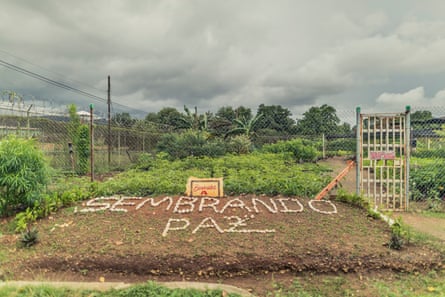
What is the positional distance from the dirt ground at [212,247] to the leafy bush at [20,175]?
0.40m

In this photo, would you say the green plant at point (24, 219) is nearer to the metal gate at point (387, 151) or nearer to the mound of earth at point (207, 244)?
the mound of earth at point (207, 244)

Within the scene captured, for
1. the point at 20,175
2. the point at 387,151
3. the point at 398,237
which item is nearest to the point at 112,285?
the point at 20,175

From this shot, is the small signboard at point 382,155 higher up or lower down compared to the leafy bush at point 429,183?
higher up

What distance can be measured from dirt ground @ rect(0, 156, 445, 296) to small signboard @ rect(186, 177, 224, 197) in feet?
1.72

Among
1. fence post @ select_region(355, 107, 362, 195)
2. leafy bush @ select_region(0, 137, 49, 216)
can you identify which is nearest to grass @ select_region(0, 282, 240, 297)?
leafy bush @ select_region(0, 137, 49, 216)

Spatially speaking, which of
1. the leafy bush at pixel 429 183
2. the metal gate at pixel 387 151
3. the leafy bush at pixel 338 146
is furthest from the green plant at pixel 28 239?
the leafy bush at pixel 338 146

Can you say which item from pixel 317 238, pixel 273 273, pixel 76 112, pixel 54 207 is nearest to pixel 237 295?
pixel 273 273

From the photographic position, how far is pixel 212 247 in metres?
3.19

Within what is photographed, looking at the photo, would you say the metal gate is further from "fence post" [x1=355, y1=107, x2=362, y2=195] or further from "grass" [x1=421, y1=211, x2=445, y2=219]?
"grass" [x1=421, y1=211, x2=445, y2=219]

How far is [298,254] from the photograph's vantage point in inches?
120

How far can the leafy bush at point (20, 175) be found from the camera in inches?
156

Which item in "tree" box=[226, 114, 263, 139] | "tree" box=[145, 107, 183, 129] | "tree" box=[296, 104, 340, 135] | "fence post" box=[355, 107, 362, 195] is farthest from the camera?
"tree" box=[145, 107, 183, 129]

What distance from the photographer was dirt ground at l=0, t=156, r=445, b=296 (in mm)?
2912

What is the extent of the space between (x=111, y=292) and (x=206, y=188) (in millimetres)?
2502
